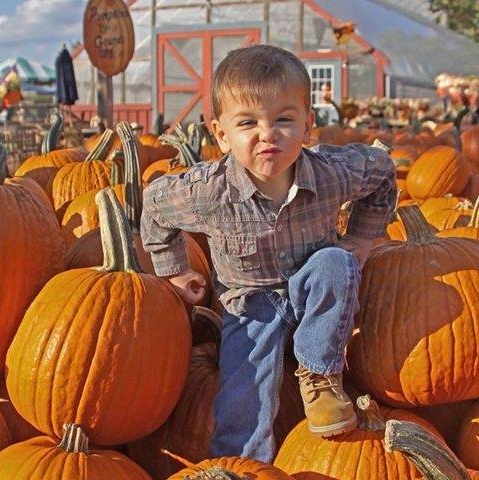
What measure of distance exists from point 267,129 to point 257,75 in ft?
0.42

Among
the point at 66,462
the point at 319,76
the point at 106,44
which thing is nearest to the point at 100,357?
the point at 66,462

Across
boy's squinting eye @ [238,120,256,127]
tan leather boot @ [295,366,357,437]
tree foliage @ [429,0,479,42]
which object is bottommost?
tan leather boot @ [295,366,357,437]

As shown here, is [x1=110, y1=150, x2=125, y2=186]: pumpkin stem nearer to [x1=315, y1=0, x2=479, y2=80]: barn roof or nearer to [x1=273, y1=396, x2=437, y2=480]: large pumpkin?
[x1=273, y1=396, x2=437, y2=480]: large pumpkin

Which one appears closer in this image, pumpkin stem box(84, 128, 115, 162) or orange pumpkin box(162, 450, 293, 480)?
orange pumpkin box(162, 450, 293, 480)

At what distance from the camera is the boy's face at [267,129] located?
6.26 feet

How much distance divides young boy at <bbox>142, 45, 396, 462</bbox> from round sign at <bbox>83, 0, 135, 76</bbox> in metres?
7.22

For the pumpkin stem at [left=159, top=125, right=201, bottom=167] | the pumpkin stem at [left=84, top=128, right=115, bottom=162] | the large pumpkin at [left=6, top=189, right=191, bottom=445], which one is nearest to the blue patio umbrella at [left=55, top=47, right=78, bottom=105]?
the pumpkin stem at [left=84, top=128, right=115, bottom=162]

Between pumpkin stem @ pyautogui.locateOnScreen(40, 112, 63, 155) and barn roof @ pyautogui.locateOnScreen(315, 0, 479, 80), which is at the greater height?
barn roof @ pyautogui.locateOnScreen(315, 0, 479, 80)

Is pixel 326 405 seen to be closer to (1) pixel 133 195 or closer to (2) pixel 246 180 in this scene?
(2) pixel 246 180

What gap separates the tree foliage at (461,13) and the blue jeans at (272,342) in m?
34.8

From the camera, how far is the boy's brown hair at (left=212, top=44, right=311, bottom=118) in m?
1.89

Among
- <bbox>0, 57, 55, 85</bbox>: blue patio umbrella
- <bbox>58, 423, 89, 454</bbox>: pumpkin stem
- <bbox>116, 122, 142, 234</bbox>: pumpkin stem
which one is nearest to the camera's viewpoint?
<bbox>58, 423, 89, 454</bbox>: pumpkin stem

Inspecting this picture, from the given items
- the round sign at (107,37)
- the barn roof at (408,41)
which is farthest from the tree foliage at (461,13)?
the round sign at (107,37)

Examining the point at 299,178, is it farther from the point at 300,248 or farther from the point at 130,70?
the point at 130,70
